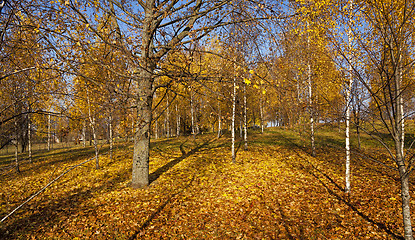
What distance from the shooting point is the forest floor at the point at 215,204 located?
4938mm

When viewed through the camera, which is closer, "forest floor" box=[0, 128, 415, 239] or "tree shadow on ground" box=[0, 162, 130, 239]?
"forest floor" box=[0, 128, 415, 239]

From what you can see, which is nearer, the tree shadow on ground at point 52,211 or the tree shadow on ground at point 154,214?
the tree shadow on ground at point 154,214

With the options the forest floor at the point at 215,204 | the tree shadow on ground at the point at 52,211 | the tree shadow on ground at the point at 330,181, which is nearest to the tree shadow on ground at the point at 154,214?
the forest floor at the point at 215,204

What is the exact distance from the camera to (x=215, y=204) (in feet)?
20.4

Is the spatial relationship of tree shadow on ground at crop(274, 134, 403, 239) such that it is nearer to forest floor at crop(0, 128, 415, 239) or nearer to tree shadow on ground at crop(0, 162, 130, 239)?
forest floor at crop(0, 128, 415, 239)

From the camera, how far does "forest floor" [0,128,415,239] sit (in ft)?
16.2

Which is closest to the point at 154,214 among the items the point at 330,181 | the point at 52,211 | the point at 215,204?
the point at 215,204

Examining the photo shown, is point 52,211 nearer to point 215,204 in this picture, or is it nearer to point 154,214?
point 154,214

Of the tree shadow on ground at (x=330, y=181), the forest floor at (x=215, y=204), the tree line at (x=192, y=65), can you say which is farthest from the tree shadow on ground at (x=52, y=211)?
the tree shadow on ground at (x=330, y=181)

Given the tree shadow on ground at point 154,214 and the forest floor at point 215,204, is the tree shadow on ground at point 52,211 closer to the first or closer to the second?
the forest floor at point 215,204

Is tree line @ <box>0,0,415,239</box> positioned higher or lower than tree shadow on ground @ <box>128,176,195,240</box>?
higher

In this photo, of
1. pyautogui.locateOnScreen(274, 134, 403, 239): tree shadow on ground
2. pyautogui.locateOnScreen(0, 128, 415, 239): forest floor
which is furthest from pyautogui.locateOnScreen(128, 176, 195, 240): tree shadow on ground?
pyautogui.locateOnScreen(274, 134, 403, 239): tree shadow on ground

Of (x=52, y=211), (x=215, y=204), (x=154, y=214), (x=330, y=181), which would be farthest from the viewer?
(x=330, y=181)

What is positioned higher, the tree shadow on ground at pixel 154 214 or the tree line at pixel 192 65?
the tree line at pixel 192 65
